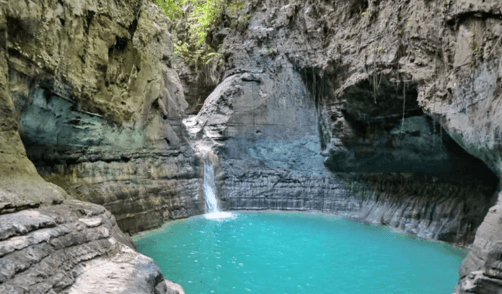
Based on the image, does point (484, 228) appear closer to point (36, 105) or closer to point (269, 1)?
point (36, 105)

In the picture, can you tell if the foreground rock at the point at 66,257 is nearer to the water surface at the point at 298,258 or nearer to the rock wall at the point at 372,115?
the water surface at the point at 298,258

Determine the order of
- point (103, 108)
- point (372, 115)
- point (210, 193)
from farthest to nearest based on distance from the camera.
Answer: point (210, 193) < point (372, 115) < point (103, 108)

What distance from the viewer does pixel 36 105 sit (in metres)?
6.09

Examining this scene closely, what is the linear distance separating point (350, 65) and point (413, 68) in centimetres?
277

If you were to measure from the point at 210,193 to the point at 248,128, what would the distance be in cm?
358

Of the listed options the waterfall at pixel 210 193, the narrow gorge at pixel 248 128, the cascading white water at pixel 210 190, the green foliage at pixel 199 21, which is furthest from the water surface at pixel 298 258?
the green foliage at pixel 199 21

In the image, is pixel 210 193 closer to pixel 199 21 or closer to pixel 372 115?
pixel 372 115

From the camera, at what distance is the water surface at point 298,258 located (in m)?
5.93

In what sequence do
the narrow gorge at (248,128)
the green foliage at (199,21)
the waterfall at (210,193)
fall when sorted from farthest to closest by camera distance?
the green foliage at (199,21) → the waterfall at (210,193) → the narrow gorge at (248,128)

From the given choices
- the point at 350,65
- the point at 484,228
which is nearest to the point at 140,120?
the point at 350,65

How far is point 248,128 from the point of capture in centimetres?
1494

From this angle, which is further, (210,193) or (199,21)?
(199,21)

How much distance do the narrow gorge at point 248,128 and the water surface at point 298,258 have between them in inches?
37.2

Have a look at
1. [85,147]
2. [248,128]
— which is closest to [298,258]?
[85,147]
